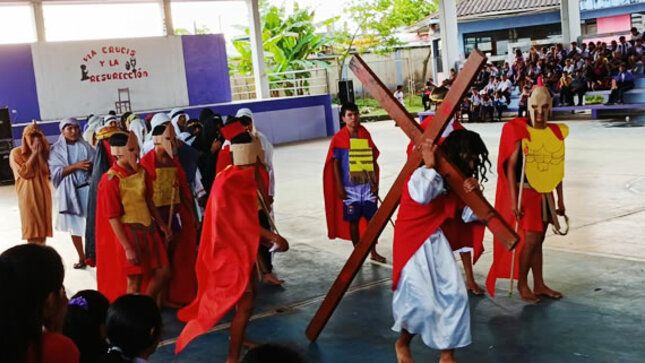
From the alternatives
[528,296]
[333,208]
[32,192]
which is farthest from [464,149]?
[32,192]

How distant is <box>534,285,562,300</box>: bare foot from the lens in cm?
583

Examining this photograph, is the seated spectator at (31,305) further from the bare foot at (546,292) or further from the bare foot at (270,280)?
the bare foot at (270,280)

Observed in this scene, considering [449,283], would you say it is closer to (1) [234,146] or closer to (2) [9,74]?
(1) [234,146]

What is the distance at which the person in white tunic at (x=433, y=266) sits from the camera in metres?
4.29

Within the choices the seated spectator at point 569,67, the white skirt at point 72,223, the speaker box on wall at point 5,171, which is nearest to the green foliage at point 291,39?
the seated spectator at point 569,67

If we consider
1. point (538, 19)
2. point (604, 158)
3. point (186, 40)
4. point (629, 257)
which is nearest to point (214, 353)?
point (629, 257)

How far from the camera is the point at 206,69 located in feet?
78.6

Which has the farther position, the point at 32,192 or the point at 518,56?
the point at 518,56

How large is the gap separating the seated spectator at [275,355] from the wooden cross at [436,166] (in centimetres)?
215

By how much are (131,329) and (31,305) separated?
3.50 feet

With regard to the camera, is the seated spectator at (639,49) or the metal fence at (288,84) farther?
the metal fence at (288,84)

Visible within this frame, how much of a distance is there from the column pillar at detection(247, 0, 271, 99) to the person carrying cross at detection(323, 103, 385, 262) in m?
16.9

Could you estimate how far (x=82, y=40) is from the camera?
2136 cm

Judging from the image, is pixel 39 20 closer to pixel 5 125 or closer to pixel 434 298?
pixel 5 125
